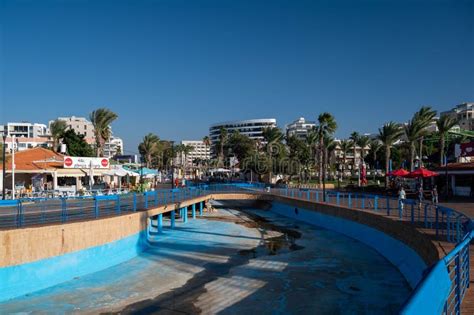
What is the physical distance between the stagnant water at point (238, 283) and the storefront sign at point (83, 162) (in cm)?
1996

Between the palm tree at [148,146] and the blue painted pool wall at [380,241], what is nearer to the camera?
the blue painted pool wall at [380,241]

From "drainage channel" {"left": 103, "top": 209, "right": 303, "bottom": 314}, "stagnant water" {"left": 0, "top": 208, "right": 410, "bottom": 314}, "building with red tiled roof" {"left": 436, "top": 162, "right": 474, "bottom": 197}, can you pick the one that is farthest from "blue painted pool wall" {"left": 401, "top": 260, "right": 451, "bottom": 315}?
"building with red tiled roof" {"left": 436, "top": 162, "right": 474, "bottom": 197}

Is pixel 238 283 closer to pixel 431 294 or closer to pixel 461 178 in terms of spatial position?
pixel 431 294

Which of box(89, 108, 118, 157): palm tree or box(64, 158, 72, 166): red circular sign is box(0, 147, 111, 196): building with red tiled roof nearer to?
box(64, 158, 72, 166): red circular sign

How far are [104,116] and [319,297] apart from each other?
203 ft

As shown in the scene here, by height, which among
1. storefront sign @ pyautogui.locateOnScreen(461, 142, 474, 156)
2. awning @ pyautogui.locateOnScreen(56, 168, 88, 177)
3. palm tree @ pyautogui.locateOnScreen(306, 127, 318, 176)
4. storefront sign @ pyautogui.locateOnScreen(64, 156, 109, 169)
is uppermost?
palm tree @ pyautogui.locateOnScreen(306, 127, 318, 176)

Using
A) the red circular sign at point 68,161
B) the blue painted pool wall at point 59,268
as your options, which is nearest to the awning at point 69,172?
the red circular sign at point 68,161

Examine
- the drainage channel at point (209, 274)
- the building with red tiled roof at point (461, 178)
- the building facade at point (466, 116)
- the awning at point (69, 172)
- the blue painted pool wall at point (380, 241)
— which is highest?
the building facade at point (466, 116)

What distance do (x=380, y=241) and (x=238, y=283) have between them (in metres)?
9.75

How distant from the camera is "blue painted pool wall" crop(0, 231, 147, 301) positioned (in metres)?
15.3

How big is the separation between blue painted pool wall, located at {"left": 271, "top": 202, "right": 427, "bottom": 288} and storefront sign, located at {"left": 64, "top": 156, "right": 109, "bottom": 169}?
67.8 ft

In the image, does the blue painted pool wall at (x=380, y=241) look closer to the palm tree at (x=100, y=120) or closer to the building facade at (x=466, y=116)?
the palm tree at (x=100, y=120)

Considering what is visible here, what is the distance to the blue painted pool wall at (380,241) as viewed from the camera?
1686 cm

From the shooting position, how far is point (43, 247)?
16.6m
